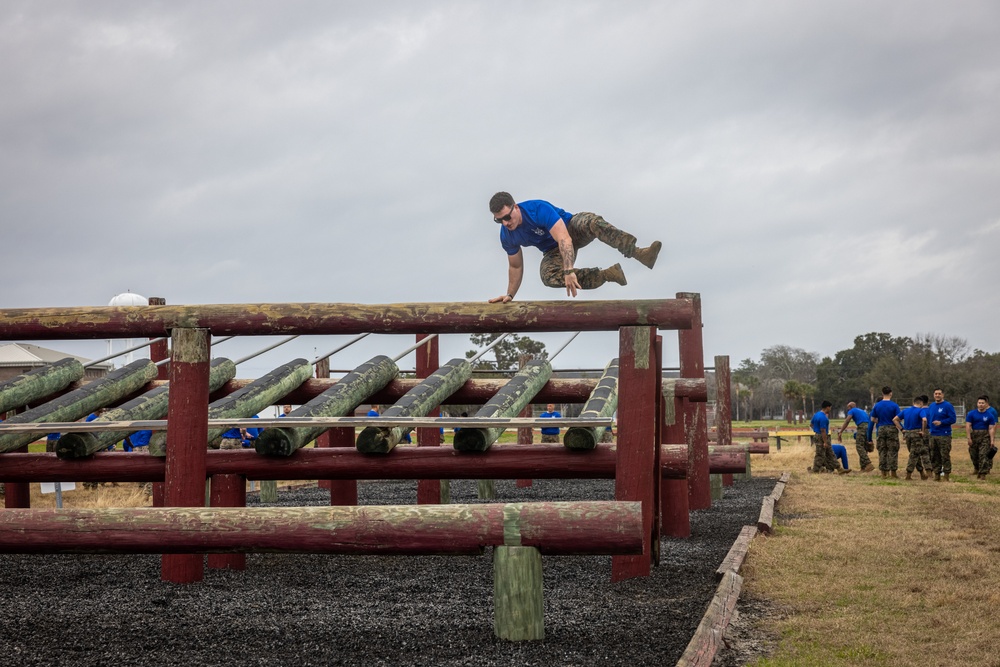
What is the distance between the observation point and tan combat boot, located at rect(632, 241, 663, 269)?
555 centimetres

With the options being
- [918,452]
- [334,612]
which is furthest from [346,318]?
[918,452]

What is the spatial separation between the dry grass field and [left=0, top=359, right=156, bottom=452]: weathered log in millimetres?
4528

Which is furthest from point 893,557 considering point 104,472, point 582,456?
point 104,472

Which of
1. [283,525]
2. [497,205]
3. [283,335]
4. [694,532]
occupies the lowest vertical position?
[694,532]

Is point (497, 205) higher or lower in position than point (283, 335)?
higher

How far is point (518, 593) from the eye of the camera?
3631mm

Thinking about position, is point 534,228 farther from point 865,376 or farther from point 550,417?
point 865,376

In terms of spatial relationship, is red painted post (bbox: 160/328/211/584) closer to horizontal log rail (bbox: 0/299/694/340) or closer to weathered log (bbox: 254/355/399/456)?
horizontal log rail (bbox: 0/299/694/340)

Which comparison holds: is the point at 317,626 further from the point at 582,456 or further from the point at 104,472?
the point at 104,472

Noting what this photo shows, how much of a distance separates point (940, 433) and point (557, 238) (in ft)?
34.5

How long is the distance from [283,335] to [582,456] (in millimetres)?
1902

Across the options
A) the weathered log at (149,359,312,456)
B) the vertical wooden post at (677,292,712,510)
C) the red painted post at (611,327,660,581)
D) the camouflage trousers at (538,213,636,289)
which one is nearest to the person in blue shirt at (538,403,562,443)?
the red painted post at (611,327,660,581)

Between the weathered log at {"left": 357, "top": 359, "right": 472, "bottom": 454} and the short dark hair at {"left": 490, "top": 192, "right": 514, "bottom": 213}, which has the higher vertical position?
the short dark hair at {"left": 490, "top": 192, "right": 514, "bottom": 213}

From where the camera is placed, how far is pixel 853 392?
6869 cm
